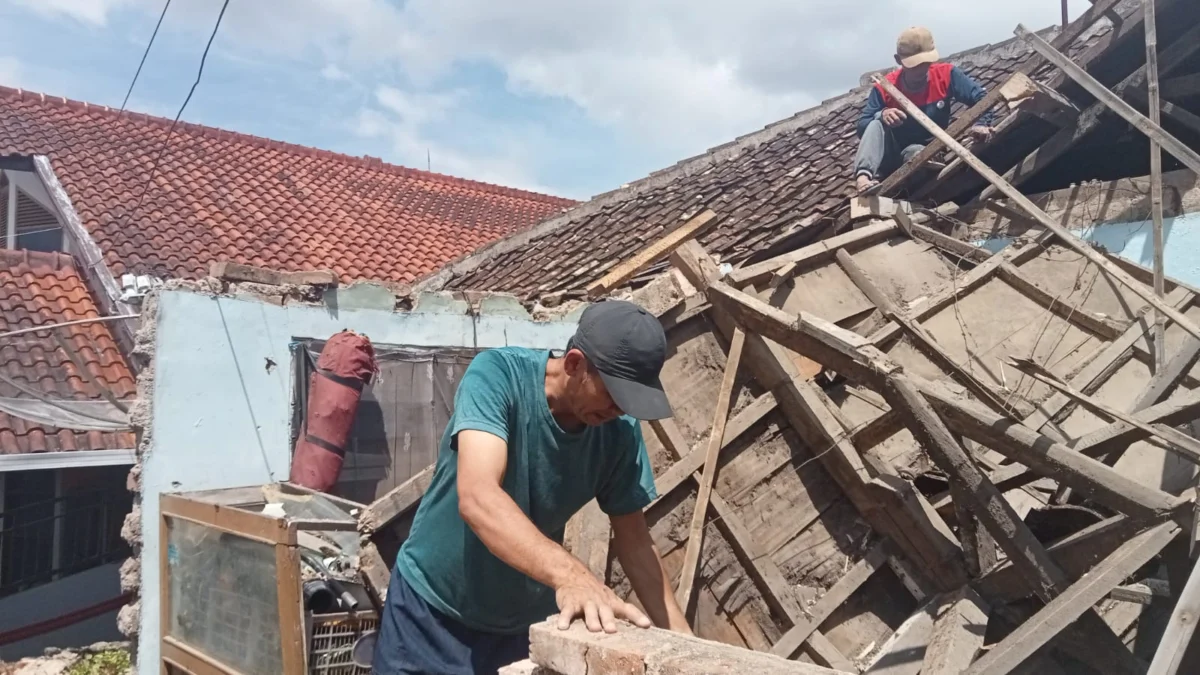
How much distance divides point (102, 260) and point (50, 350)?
1234 millimetres

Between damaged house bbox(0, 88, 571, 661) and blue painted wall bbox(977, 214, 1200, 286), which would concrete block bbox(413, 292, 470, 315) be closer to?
damaged house bbox(0, 88, 571, 661)

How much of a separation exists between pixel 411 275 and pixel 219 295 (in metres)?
6.51

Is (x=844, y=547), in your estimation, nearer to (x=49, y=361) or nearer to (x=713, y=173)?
(x=713, y=173)

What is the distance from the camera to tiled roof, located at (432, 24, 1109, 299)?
296 inches

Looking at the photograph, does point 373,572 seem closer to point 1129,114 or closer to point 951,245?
point 951,245

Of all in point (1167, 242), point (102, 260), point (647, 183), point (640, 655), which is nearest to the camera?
point (640, 655)

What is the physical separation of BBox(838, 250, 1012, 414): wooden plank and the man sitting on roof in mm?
2358

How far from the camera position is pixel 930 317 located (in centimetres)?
446

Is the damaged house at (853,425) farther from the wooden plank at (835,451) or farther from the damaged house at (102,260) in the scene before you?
the damaged house at (102,260)

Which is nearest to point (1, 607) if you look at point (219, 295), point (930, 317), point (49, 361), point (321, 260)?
point (49, 361)

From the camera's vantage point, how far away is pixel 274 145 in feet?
50.0

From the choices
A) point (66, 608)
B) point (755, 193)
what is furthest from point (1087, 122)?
point (66, 608)

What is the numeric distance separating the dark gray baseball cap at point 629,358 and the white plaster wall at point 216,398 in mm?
4320

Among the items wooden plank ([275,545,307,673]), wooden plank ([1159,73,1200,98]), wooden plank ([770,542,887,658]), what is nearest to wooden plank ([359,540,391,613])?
wooden plank ([275,545,307,673])
